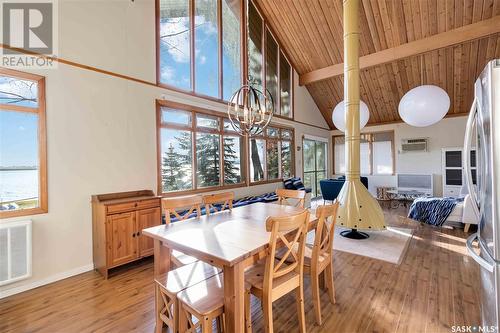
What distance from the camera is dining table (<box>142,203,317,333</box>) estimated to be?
4.54ft

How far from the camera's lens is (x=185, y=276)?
5.62ft

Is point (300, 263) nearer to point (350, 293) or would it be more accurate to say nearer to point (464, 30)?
point (350, 293)

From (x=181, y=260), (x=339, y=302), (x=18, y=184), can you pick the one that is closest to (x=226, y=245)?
(x=181, y=260)

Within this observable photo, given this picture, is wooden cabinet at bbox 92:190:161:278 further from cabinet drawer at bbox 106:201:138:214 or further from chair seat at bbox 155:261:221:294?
chair seat at bbox 155:261:221:294

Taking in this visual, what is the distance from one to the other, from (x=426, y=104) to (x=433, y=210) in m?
2.27

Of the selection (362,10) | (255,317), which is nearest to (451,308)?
(255,317)

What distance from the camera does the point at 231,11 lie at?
17.2 ft

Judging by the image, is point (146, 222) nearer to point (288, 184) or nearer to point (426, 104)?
point (288, 184)

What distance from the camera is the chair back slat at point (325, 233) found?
1.87 meters

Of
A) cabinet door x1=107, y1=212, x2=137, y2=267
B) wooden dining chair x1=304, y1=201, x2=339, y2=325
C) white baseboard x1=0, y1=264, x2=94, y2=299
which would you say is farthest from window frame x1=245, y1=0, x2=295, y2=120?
white baseboard x1=0, y1=264, x2=94, y2=299

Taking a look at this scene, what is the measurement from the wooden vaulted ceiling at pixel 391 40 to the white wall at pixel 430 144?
20.5 inches

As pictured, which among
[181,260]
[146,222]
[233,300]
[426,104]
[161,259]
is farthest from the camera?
[426,104]

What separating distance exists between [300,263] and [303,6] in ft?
18.7

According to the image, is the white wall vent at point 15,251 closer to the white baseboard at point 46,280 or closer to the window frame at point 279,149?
the white baseboard at point 46,280
